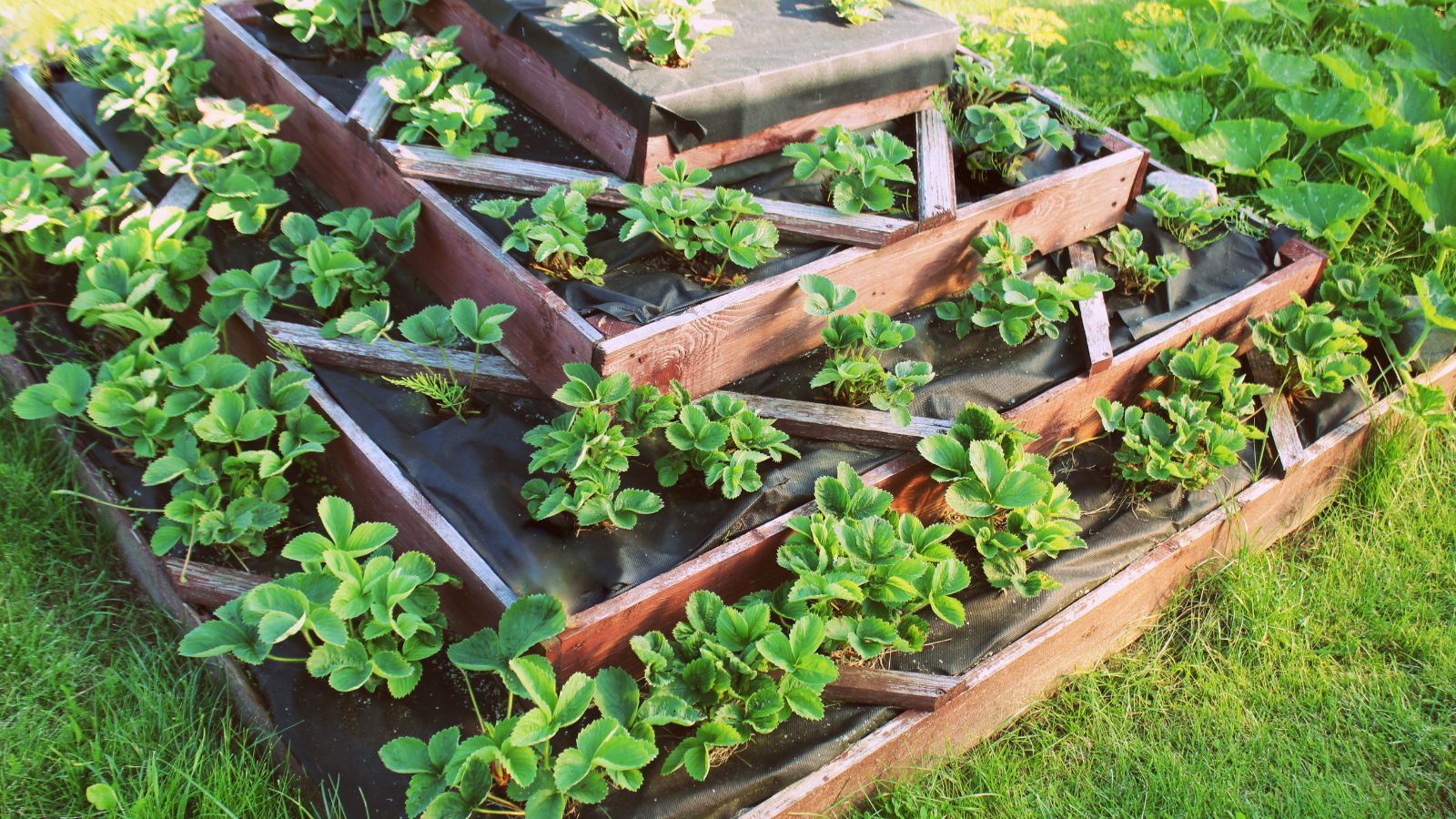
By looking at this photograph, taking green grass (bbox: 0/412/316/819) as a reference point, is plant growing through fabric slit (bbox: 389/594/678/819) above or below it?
above

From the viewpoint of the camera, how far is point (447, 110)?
10.3ft

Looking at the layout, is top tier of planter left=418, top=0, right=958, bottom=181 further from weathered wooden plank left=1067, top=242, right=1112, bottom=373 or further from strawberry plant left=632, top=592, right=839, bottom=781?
strawberry plant left=632, top=592, right=839, bottom=781

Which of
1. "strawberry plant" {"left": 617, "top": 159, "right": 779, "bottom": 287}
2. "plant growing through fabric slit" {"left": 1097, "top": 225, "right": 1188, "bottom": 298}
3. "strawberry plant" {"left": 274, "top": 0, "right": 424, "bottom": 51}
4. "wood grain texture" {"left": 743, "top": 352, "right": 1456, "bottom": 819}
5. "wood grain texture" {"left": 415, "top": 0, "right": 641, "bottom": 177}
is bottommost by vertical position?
"wood grain texture" {"left": 743, "top": 352, "right": 1456, "bottom": 819}

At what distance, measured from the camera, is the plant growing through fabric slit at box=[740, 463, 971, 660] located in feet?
7.97

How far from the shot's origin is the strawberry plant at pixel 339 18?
363cm

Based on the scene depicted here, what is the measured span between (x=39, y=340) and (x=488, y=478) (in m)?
1.67

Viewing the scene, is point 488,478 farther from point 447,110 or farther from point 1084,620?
point 1084,620

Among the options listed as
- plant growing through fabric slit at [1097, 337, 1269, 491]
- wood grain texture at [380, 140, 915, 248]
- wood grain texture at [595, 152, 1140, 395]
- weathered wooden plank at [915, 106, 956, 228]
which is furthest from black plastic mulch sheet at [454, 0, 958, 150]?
plant growing through fabric slit at [1097, 337, 1269, 491]

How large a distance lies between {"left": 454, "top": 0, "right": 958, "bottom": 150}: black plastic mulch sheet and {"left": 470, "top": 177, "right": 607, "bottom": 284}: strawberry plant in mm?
306

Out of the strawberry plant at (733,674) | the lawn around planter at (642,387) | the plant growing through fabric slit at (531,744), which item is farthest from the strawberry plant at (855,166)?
the plant growing through fabric slit at (531,744)

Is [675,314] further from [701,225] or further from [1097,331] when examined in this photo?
[1097,331]

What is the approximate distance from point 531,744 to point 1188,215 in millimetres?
2769

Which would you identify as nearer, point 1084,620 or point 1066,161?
point 1084,620

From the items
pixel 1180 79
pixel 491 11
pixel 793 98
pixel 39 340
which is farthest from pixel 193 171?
pixel 1180 79
